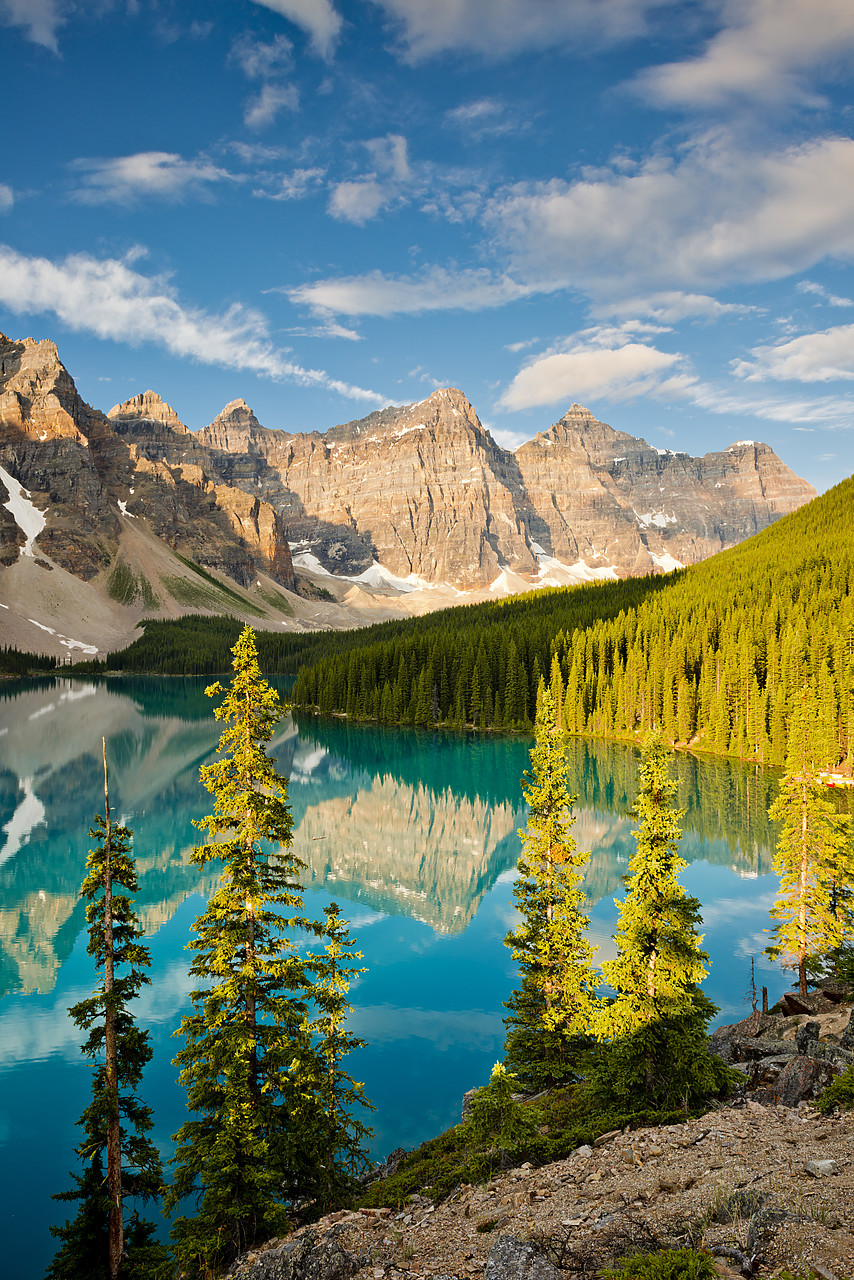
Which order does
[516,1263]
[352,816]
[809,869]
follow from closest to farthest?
[516,1263] < [809,869] < [352,816]

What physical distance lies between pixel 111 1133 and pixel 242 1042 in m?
2.65

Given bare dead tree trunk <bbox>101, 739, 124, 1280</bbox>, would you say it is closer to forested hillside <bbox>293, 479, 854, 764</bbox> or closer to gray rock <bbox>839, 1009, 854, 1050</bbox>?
gray rock <bbox>839, 1009, 854, 1050</bbox>

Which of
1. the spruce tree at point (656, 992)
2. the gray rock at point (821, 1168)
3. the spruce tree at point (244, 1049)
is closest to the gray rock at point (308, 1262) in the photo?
the spruce tree at point (244, 1049)

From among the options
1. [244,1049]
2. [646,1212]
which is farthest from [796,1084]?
[244,1049]

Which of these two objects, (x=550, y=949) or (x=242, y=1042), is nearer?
(x=242, y=1042)

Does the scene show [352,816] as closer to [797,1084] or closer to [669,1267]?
[797,1084]

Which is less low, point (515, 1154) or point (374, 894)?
point (515, 1154)

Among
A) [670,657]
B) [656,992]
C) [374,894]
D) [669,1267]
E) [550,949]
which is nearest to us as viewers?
[669,1267]

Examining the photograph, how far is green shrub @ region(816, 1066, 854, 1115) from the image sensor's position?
11398 mm

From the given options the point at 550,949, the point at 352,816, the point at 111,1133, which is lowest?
the point at 352,816

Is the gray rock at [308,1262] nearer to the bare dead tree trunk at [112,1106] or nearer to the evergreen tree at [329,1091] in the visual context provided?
the evergreen tree at [329,1091]

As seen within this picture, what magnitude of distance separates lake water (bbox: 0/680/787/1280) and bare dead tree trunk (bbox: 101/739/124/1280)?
12.6ft

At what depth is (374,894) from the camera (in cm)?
4069

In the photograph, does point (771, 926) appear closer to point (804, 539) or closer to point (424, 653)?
point (424, 653)
